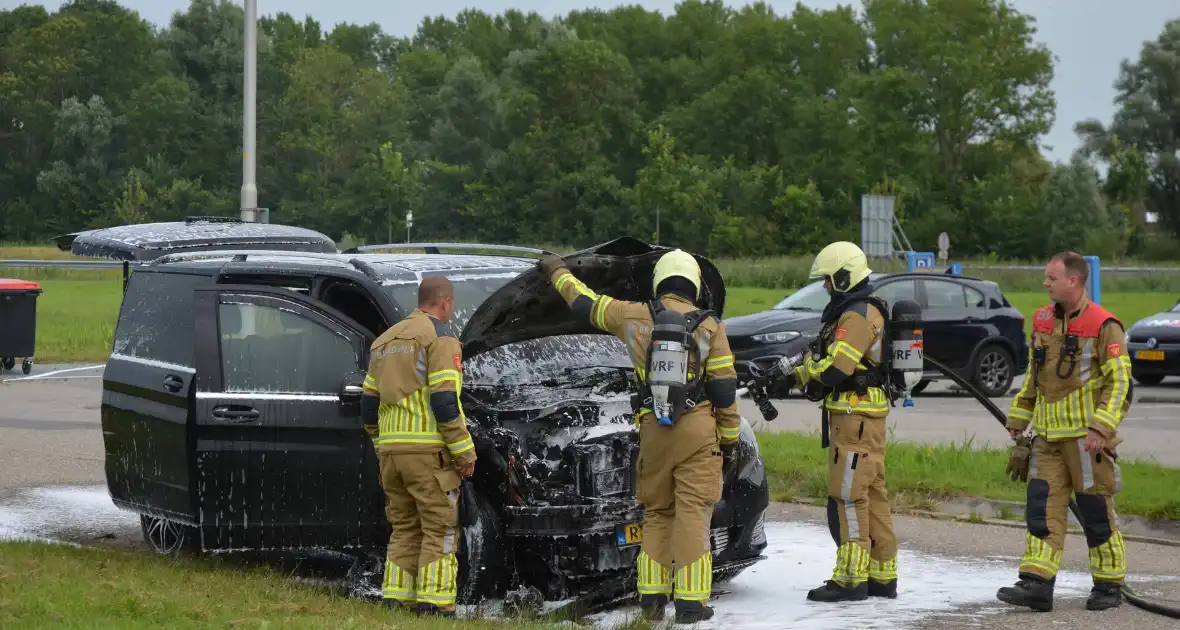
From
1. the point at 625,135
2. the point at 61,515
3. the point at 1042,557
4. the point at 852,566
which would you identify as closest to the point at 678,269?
the point at 852,566

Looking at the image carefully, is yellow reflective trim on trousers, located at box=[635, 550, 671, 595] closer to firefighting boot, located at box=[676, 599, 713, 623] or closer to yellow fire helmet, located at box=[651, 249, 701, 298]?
firefighting boot, located at box=[676, 599, 713, 623]

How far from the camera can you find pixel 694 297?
7.20m

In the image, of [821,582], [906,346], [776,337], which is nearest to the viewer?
[906,346]

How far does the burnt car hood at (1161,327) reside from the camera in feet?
65.8

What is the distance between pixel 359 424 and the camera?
24.6ft

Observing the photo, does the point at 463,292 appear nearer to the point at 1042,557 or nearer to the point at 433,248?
the point at 433,248

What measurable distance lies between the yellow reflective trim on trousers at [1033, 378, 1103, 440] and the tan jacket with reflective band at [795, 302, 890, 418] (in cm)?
81

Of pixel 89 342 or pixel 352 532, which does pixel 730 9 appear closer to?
pixel 89 342

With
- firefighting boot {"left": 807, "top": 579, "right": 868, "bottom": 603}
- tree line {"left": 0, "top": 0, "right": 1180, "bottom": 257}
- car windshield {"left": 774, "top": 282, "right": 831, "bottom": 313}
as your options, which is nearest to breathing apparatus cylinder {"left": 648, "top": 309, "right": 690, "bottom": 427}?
firefighting boot {"left": 807, "top": 579, "right": 868, "bottom": 603}

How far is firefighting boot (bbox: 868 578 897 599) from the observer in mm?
7848

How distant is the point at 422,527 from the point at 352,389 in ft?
2.74

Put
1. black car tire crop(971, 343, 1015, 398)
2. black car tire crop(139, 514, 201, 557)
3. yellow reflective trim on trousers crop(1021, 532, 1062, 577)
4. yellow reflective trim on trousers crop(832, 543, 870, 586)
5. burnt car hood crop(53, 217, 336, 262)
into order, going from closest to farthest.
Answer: yellow reflective trim on trousers crop(1021, 532, 1062, 577) < yellow reflective trim on trousers crop(832, 543, 870, 586) < black car tire crop(139, 514, 201, 557) < burnt car hood crop(53, 217, 336, 262) < black car tire crop(971, 343, 1015, 398)

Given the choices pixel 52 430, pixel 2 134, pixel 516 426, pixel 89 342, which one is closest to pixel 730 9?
pixel 2 134

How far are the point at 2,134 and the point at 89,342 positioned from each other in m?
71.4
